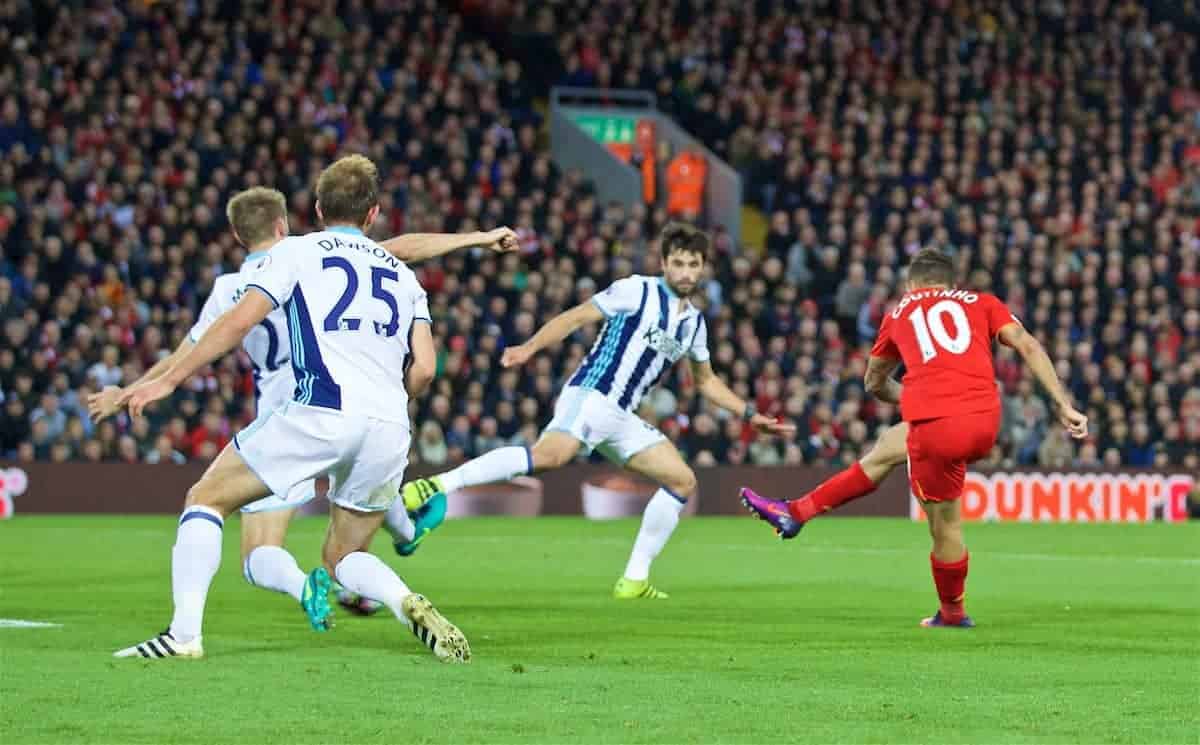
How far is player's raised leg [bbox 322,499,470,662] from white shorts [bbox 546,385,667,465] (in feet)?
12.7

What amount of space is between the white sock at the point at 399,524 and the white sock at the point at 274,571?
68 centimetres

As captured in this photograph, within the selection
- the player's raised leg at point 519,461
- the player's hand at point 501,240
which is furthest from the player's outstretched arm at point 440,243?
the player's raised leg at point 519,461

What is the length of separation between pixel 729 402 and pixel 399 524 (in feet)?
10.0

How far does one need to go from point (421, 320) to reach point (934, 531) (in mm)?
2936

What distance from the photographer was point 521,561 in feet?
52.3

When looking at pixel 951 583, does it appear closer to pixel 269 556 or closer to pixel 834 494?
pixel 834 494

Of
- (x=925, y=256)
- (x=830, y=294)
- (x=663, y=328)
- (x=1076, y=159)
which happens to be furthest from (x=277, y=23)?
(x=925, y=256)

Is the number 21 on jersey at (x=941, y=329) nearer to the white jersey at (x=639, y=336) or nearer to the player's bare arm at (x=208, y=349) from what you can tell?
the white jersey at (x=639, y=336)

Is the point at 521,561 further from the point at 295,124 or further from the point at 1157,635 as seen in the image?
the point at 295,124

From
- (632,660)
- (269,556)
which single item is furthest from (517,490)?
(632,660)

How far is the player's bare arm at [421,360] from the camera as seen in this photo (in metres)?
8.92

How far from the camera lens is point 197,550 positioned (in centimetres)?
819

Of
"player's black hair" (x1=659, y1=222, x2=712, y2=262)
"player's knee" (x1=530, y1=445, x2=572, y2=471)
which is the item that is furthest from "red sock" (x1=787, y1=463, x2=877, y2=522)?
"player's knee" (x1=530, y1=445, x2=572, y2=471)

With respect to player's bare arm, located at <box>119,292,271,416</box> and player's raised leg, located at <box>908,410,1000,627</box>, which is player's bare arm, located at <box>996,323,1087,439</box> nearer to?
player's raised leg, located at <box>908,410,1000,627</box>
